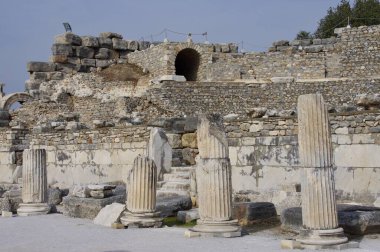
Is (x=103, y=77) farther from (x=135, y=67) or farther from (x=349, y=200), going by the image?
Result: (x=349, y=200)

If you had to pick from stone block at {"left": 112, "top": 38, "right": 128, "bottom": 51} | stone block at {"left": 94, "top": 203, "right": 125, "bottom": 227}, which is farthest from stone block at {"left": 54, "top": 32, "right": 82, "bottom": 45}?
stone block at {"left": 94, "top": 203, "right": 125, "bottom": 227}

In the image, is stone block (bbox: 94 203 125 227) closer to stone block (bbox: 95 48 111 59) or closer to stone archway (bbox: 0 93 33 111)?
stone archway (bbox: 0 93 33 111)

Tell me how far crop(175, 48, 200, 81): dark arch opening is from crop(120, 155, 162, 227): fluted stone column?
2394cm

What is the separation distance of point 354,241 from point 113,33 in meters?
32.5

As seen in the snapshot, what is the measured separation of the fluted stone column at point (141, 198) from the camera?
10492 mm

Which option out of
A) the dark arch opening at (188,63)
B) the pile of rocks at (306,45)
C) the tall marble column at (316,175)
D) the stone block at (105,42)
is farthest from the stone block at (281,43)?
the tall marble column at (316,175)

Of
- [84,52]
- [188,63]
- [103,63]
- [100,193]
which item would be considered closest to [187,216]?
[100,193]

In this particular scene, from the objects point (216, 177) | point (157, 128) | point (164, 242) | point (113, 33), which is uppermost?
point (113, 33)

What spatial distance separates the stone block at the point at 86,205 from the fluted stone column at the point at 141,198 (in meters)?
1.34

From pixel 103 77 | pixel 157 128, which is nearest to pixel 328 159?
pixel 157 128

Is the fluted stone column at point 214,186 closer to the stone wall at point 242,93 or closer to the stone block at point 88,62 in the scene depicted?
the stone wall at point 242,93

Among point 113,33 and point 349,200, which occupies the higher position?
point 113,33

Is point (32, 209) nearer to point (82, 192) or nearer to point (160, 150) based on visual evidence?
point (82, 192)

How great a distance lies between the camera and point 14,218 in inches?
505
